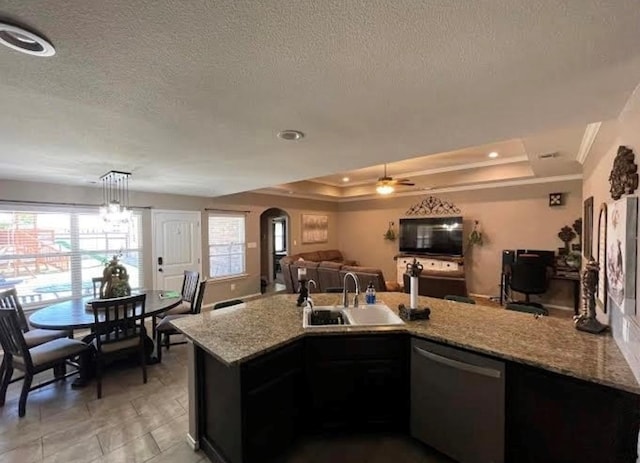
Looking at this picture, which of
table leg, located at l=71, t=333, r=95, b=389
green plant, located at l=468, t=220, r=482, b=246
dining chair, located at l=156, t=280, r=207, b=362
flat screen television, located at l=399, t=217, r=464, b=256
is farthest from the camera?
flat screen television, located at l=399, t=217, r=464, b=256

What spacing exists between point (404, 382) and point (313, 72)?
2.10 m

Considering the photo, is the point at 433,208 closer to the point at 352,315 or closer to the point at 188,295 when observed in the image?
the point at 352,315

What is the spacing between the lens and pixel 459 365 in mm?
1834

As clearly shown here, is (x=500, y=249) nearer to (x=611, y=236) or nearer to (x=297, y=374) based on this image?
(x=611, y=236)

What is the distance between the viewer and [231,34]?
3.43ft

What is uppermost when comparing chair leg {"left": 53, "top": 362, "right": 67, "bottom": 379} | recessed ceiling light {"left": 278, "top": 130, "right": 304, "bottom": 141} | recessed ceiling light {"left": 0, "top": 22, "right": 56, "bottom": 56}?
recessed ceiling light {"left": 278, "top": 130, "right": 304, "bottom": 141}

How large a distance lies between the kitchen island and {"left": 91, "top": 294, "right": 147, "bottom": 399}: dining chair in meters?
1.17

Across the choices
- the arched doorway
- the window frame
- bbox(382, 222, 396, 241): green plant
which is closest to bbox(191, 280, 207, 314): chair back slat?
the window frame

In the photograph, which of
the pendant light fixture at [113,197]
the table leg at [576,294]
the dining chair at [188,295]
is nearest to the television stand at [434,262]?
the table leg at [576,294]

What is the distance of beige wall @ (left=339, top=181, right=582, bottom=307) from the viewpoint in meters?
5.59

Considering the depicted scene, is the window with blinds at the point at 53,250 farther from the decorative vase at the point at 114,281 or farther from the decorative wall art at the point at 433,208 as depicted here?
the decorative wall art at the point at 433,208

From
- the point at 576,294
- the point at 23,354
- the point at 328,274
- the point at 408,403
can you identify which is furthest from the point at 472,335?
the point at 576,294

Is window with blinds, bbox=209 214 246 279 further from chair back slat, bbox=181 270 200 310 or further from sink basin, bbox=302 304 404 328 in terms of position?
sink basin, bbox=302 304 404 328

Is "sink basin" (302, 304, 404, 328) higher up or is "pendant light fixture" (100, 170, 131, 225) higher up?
"pendant light fixture" (100, 170, 131, 225)
